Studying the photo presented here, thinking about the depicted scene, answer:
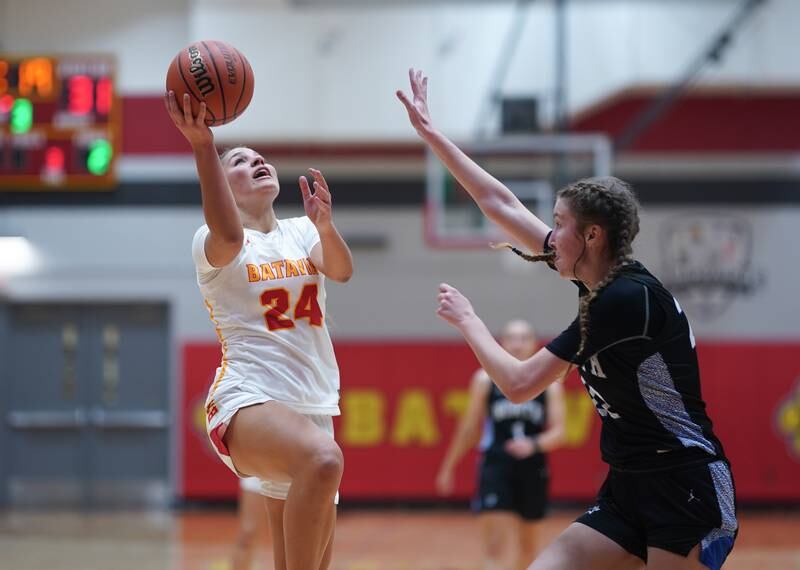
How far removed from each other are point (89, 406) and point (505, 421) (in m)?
8.31

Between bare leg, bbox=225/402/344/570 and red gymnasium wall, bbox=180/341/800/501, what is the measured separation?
9964 mm

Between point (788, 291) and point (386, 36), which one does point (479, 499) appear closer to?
point (386, 36)

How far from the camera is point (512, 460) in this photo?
7.51 metres

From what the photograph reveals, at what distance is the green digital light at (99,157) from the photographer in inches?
521

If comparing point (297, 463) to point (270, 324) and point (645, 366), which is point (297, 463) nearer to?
point (270, 324)

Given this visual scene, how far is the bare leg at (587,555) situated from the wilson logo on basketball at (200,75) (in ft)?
6.61

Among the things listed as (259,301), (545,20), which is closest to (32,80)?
(545,20)

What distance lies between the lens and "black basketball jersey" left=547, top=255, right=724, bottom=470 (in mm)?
3387

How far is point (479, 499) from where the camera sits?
24.2ft

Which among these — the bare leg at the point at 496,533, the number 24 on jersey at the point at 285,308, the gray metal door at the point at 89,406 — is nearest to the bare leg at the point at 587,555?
the number 24 on jersey at the point at 285,308

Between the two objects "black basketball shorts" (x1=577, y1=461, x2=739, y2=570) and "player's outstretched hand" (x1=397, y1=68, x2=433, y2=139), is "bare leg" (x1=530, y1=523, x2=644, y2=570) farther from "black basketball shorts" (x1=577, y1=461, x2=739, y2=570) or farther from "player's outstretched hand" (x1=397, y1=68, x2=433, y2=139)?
"player's outstretched hand" (x1=397, y1=68, x2=433, y2=139)

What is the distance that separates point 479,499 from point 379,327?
6.77 metres

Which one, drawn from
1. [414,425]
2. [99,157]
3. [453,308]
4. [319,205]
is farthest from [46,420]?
[453,308]

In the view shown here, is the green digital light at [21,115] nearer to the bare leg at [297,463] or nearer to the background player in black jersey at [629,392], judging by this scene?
the bare leg at [297,463]
